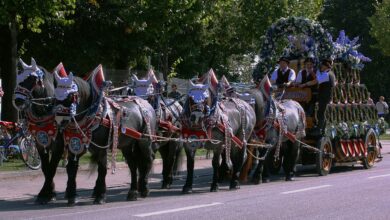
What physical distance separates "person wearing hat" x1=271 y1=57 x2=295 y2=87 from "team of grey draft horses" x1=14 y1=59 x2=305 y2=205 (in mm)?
616

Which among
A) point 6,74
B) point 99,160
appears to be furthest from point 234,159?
point 6,74

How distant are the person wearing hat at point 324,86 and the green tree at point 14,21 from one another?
6.08 meters

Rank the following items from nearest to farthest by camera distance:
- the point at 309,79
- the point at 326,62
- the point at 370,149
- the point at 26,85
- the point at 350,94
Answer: the point at 26,85 → the point at 326,62 → the point at 309,79 → the point at 350,94 → the point at 370,149

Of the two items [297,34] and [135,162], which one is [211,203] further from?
[297,34]

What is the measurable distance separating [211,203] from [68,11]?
7.60 metres

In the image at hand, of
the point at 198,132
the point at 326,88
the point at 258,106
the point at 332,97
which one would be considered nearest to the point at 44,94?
the point at 198,132

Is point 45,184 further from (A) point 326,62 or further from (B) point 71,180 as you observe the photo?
(A) point 326,62

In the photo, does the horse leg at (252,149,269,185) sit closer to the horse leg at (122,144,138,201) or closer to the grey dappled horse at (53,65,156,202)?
the grey dappled horse at (53,65,156,202)

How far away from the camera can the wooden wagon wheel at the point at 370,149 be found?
17.5 metres

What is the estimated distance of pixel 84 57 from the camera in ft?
69.3

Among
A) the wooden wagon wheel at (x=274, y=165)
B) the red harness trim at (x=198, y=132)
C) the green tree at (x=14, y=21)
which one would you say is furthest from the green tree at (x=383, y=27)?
the red harness trim at (x=198, y=132)

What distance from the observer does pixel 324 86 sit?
15625 mm

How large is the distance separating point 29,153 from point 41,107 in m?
5.35

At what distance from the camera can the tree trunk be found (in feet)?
57.4
